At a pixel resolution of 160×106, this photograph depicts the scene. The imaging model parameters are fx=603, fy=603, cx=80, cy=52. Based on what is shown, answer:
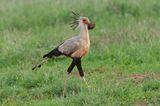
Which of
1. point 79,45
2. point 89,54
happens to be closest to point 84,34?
point 79,45

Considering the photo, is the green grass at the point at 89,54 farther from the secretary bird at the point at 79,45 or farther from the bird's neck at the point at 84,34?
the bird's neck at the point at 84,34

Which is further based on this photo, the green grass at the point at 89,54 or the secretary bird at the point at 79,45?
the green grass at the point at 89,54

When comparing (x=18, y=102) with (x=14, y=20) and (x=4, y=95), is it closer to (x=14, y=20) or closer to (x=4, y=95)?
(x=4, y=95)

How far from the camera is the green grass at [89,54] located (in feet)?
24.3

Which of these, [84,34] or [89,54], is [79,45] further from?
[89,54]

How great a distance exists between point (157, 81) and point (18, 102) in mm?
1799

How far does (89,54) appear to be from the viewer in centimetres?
1012

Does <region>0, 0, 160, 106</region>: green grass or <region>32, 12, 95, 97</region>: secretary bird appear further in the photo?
<region>0, 0, 160, 106</region>: green grass

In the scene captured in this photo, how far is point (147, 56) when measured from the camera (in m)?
9.71

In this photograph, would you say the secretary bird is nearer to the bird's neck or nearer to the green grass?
the bird's neck

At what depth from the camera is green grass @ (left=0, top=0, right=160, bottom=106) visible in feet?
24.3

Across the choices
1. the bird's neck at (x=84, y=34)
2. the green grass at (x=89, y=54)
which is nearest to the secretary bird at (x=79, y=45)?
the bird's neck at (x=84, y=34)

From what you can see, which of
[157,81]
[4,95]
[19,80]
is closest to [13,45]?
[19,80]

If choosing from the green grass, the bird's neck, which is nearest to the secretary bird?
the bird's neck
